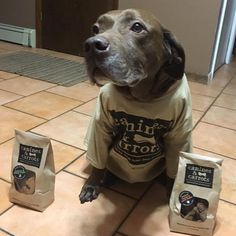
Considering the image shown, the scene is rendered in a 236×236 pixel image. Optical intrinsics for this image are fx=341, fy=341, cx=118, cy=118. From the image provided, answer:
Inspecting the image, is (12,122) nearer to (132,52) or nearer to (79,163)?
(79,163)

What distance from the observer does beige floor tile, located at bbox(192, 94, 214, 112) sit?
6.71 ft

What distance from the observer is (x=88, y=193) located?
1.13 meters

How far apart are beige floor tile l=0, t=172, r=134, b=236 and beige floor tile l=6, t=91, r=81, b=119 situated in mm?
696

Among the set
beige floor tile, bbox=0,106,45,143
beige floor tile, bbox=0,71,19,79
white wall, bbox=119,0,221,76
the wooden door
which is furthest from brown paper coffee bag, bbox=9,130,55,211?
the wooden door

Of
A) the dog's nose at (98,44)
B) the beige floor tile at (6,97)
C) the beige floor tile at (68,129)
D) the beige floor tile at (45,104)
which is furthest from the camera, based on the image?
the beige floor tile at (6,97)

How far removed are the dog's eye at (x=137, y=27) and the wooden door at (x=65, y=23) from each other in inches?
81.8

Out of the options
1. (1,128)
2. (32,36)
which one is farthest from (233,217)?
(32,36)

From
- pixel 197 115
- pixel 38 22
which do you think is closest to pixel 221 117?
pixel 197 115

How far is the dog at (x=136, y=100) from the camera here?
0.87m

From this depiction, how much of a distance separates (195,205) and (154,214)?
17cm

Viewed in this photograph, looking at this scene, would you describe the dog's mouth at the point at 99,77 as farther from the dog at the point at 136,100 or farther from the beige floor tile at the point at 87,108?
the beige floor tile at the point at 87,108

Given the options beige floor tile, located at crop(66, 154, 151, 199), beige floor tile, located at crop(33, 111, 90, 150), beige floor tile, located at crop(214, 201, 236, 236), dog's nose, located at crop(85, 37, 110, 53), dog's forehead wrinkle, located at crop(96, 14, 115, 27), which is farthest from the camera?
beige floor tile, located at crop(33, 111, 90, 150)

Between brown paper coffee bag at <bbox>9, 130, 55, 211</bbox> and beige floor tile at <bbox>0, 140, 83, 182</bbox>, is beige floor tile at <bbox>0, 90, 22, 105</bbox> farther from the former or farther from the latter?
brown paper coffee bag at <bbox>9, 130, 55, 211</bbox>

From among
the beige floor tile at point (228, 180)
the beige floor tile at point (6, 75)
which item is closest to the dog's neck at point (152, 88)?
the beige floor tile at point (228, 180)
